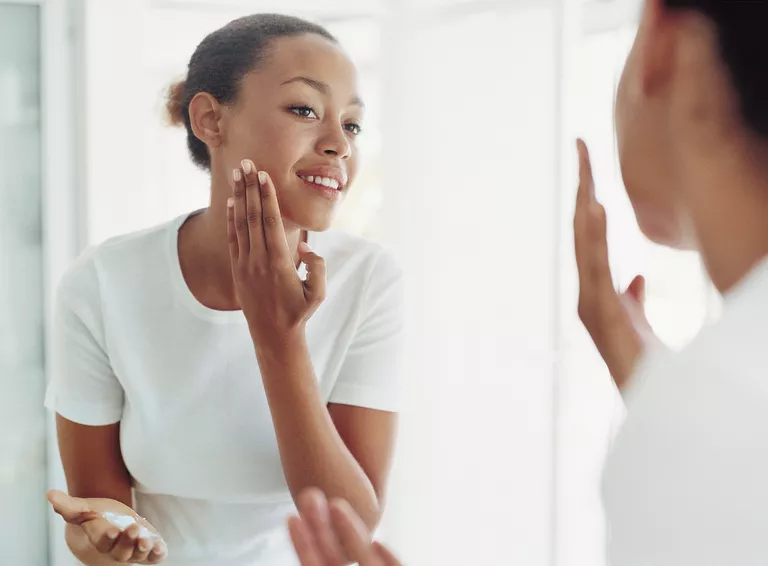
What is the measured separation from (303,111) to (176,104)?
111 mm

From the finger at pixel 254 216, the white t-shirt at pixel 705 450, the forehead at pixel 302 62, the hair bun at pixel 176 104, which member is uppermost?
the forehead at pixel 302 62

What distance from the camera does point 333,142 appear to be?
23.5 inches

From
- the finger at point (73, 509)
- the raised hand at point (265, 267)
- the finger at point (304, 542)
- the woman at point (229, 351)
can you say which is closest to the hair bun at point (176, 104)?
the woman at point (229, 351)

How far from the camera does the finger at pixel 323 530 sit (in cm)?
35

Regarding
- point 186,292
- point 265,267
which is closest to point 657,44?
point 265,267

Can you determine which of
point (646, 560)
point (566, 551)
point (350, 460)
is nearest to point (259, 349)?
point (350, 460)

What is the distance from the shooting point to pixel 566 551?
1.04 metres

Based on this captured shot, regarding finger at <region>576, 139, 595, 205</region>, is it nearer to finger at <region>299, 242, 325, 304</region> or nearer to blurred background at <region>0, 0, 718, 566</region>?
finger at <region>299, 242, 325, 304</region>

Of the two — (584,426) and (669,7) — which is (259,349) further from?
(584,426)

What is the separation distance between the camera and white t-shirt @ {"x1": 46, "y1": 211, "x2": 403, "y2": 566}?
0.62m

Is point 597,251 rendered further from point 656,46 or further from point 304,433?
point 304,433

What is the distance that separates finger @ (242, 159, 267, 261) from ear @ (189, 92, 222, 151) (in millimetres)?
74

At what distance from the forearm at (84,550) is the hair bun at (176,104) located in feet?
1.01

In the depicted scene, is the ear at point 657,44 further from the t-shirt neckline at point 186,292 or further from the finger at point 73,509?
the finger at point 73,509
